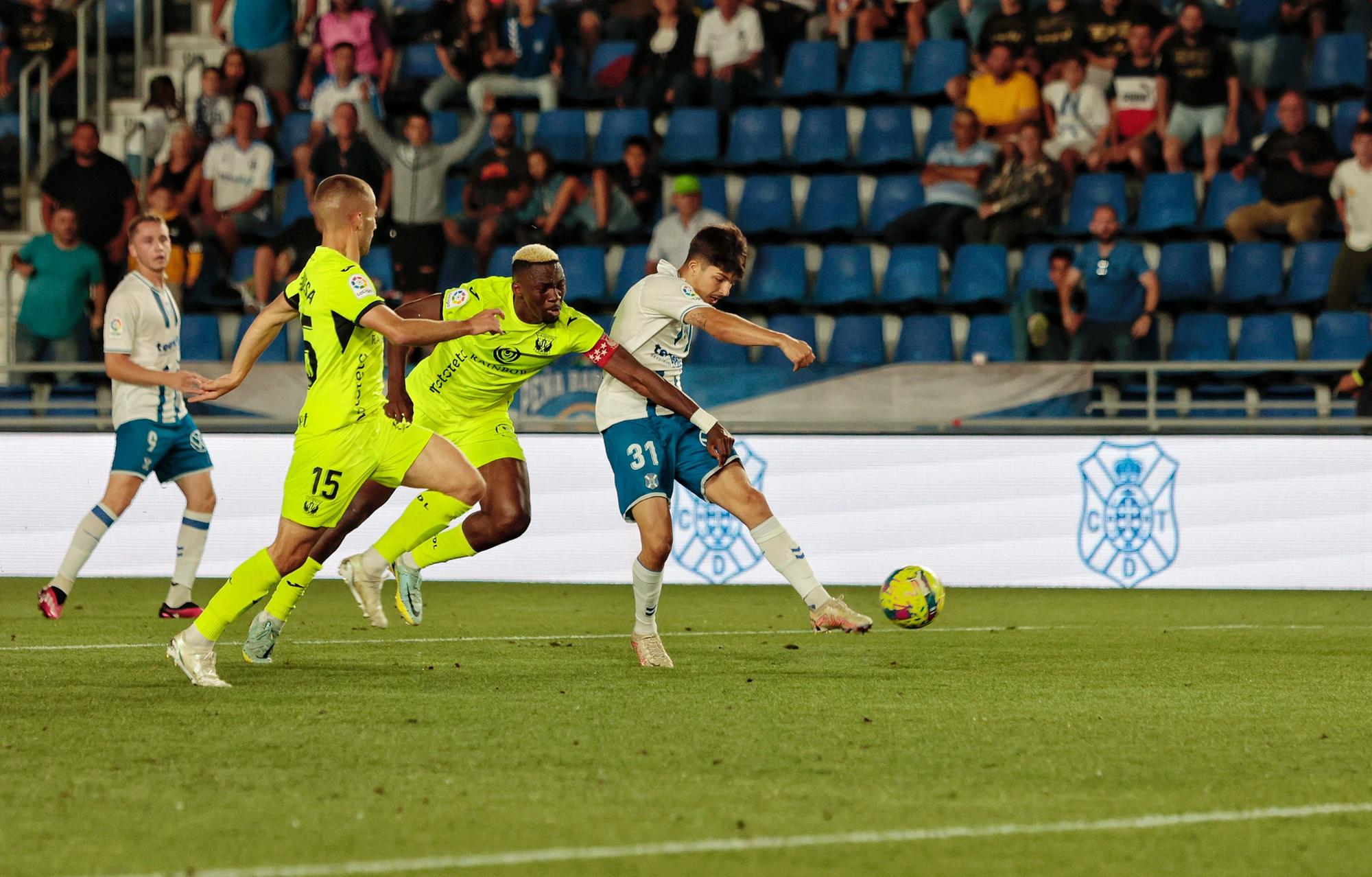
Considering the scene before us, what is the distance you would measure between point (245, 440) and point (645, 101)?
6.09m

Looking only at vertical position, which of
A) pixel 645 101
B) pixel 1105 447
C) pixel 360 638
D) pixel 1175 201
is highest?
pixel 645 101

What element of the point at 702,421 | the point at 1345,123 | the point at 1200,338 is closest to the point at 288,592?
the point at 702,421

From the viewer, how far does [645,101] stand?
716 inches

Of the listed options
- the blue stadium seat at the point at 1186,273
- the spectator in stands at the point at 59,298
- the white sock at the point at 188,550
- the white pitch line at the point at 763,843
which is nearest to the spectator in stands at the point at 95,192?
the spectator in stands at the point at 59,298

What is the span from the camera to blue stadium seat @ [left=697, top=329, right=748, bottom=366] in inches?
624

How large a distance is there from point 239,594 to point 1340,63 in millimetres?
13585

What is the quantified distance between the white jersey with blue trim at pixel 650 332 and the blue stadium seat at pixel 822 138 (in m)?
9.44

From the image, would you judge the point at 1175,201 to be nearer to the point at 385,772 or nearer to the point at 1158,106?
the point at 1158,106

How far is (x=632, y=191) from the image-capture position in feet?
56.5

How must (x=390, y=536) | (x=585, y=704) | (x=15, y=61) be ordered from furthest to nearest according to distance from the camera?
1. (x=15, y=61)
2. (x=390, y=536)
3. (x=585, y=704)

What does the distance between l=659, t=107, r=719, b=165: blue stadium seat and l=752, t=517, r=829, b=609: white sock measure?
32.2ft

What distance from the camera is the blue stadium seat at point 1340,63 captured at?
17.5 meters

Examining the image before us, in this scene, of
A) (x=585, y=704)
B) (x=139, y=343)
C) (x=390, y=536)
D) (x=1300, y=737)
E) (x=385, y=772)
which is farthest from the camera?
(x=139, y=343)

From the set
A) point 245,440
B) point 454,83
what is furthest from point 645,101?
point 245,440
